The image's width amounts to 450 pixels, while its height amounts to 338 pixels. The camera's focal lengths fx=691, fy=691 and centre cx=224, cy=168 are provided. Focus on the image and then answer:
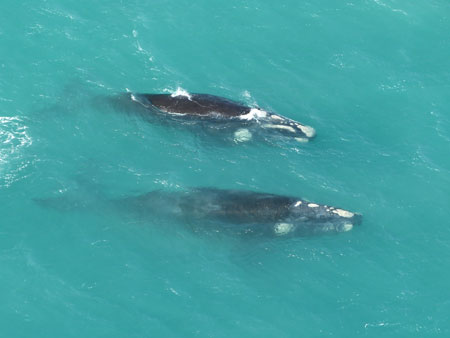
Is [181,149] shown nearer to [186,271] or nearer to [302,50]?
[186,271]

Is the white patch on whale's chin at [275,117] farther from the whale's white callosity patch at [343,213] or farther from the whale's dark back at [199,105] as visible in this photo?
the whale's white callosity patch at [343,213]

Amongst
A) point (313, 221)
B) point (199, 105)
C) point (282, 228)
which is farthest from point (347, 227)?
point (199, 105)

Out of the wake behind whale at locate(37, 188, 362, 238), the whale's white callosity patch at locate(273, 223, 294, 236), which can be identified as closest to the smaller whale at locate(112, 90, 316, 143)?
the wake behind whale at locate(37, 188, 362, 238)

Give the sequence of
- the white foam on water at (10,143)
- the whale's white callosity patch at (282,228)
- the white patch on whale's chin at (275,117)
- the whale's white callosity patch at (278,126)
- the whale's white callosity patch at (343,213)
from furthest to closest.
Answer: the white patch on whale's chin at (275,117), the whale's white callosity patch at (278,126), the white foam on water at (10,143), the whale's white callosity patch at (343,213), the whale's white callosity patch at (282,228)

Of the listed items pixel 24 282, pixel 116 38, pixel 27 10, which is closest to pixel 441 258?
pixel 24 282

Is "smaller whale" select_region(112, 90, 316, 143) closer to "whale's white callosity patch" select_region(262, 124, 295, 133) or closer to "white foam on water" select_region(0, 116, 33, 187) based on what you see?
"whale's white callosity patch" select_region(262, 124, 295, 133)

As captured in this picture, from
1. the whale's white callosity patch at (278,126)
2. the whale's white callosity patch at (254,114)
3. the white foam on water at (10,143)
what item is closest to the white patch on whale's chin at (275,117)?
the whale's white callosity patch at (254,114)
